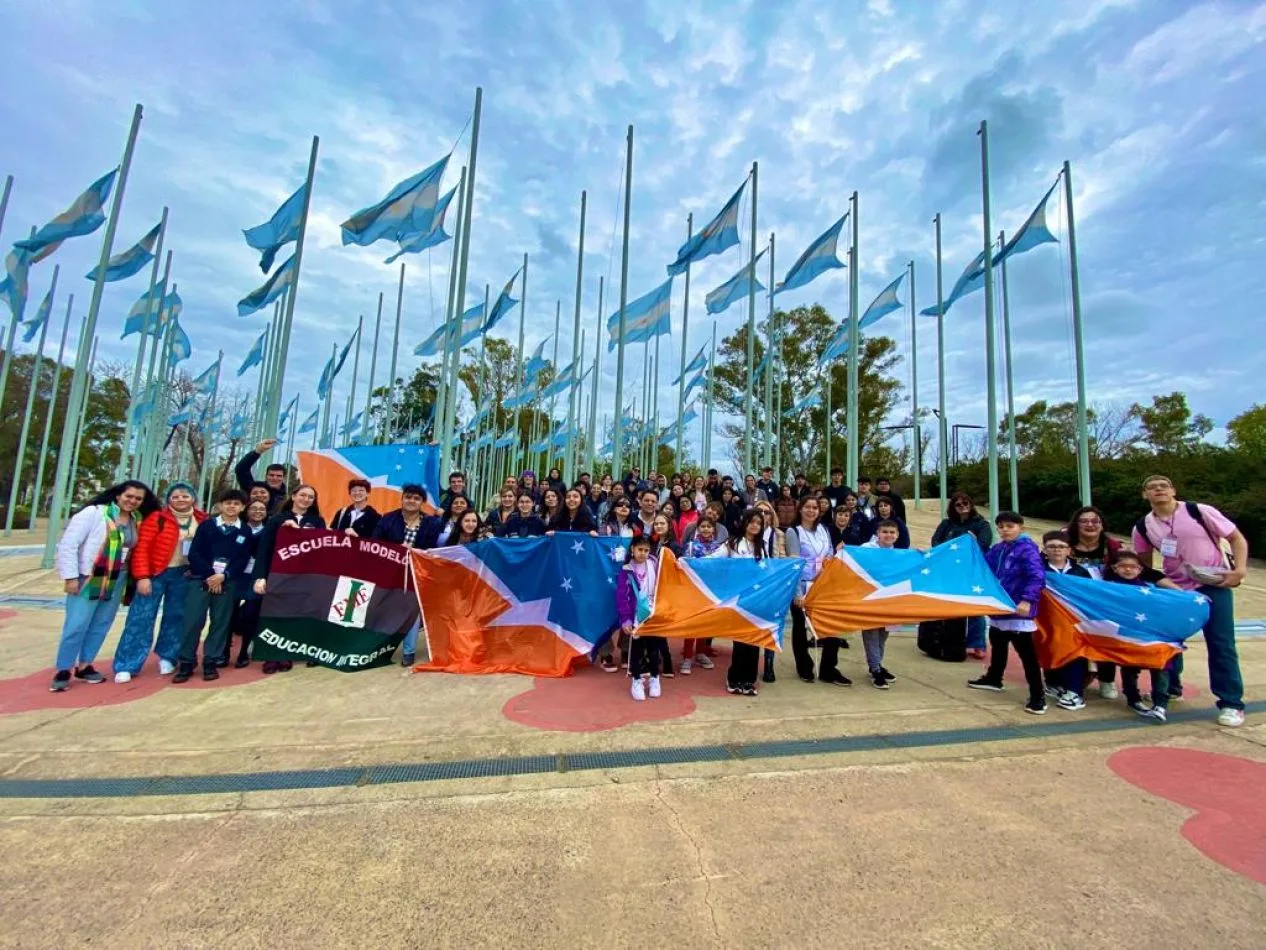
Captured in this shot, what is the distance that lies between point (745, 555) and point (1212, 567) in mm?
3594

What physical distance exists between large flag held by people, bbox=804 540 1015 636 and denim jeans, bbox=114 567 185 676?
566 centimetres

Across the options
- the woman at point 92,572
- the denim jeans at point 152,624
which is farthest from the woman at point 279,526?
the woman at point 92,572

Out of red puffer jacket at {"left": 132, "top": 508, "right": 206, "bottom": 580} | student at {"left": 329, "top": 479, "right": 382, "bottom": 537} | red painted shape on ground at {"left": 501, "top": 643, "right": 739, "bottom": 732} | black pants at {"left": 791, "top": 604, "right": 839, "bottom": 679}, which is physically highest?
student at {"left": 329, "top": 479, "right": 382, "bottom": 537}

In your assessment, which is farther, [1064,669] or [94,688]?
[1064,669]

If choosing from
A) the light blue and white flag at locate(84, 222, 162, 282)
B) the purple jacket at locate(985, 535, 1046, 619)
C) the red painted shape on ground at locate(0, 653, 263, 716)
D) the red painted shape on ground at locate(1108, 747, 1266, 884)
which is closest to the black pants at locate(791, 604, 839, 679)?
the purple jacket at locate(985, 535, 1046, 619)

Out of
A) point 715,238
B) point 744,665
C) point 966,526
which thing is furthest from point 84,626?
point 715,238

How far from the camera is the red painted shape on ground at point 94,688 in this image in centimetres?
428

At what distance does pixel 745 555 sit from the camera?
5.27 meters

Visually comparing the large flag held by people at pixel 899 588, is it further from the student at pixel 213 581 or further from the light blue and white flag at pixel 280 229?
the light blue and white flag at pixel 280 229

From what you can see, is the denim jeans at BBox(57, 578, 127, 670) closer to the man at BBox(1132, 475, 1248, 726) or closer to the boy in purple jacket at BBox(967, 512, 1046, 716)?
the boy in purple jacket at BBox(967, 512, 1046, 716)

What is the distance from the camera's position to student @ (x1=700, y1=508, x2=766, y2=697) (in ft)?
15.8

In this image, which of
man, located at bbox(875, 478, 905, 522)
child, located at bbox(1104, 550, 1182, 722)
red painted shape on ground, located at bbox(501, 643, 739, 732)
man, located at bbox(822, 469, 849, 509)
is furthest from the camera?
man, located at bbox(822, 469, 849, 509)

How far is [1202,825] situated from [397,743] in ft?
14.5

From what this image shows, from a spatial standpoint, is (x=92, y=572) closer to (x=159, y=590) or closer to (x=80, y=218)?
(x=159, y=590)
